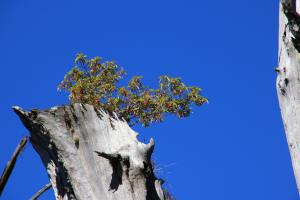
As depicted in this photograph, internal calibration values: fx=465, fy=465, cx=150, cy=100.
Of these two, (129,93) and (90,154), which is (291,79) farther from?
(129,93)

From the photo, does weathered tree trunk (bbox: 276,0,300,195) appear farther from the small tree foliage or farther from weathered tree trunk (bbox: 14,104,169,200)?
the small tree foliage

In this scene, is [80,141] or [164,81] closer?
[80,141]

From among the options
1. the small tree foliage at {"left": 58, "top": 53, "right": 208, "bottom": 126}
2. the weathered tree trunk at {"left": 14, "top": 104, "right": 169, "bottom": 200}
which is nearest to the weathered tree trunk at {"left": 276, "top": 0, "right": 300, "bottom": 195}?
the weathered tree trunk at {"left": 14, "top": 104, "right": 169, "bottom": 200}

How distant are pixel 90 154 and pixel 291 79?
6.24 ft

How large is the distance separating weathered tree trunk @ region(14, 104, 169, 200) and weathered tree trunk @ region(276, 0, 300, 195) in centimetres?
123

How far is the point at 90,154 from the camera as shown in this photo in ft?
14.0

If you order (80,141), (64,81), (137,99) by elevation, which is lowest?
(80,141)

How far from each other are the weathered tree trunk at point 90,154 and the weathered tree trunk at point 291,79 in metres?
1.23

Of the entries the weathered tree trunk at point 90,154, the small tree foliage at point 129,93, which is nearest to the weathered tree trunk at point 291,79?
the weathered tree trunk at point 90,154

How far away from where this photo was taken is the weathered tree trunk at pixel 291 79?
3.32m

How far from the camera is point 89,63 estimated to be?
1163 cm

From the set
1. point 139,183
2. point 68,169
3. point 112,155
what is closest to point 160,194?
point 139,183

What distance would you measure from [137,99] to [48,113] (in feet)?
21.0

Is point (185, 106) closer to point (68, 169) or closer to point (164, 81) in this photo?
point (164, 81)
